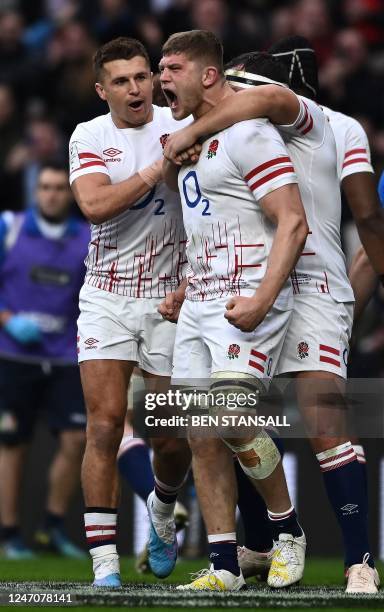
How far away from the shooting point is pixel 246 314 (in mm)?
5645

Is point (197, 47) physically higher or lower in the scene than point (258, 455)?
higher

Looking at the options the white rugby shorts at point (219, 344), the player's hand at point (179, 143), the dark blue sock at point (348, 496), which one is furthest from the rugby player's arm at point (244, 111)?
the dark blue sock at point (348, 496)

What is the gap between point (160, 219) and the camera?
6699 millimetres

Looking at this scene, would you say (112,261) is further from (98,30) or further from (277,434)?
(98,30)

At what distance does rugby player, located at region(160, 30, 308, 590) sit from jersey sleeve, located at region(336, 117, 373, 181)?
916 mm

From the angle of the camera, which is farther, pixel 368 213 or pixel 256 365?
pixel 368 213

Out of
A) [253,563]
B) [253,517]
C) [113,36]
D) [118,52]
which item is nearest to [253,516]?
[253,517]

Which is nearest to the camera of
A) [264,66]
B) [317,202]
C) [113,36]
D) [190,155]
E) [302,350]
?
[190,155]

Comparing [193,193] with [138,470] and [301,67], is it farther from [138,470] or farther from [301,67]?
[138,470]

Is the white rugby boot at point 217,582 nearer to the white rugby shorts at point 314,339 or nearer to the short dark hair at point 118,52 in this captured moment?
the white rugby shorts at point 314,339

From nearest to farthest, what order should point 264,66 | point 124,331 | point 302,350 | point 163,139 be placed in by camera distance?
point 302,350, point 264,66, point 124,331, point 163,139

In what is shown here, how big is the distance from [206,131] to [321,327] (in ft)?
3.10

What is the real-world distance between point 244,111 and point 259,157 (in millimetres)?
225

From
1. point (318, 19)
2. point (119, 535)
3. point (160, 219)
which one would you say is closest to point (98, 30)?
point (318, 19)
